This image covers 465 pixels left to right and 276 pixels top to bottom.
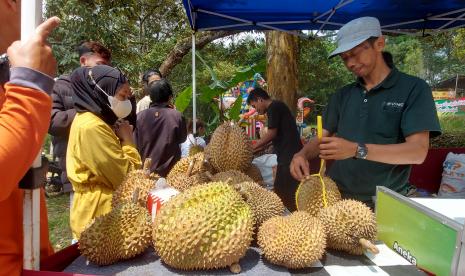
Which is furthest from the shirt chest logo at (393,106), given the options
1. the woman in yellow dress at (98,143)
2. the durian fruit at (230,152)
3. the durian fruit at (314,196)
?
the woman in yellow dress at (98,143)

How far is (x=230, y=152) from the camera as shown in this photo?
1.95 metres

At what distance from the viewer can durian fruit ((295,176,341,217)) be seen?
150cm

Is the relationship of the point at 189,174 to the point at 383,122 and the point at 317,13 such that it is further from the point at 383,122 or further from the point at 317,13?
the point at 317,13

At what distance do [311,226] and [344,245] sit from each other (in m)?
0.17

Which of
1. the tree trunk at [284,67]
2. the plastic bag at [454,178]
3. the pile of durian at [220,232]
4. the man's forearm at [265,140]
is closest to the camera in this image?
the pile of durian at [220,232]

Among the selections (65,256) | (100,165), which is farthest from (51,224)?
(65,256)

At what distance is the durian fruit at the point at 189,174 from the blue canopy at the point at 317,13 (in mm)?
2229

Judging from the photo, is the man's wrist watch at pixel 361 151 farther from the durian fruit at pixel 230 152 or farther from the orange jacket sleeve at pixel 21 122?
the orange jacket sleeve at pixel 21 122

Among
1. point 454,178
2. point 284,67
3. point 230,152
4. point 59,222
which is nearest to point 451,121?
point 284,67

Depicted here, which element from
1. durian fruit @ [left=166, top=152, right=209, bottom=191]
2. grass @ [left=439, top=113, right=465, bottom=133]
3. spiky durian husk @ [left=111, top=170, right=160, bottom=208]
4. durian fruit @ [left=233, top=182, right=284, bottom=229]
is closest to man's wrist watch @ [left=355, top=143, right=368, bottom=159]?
durian fruit @ [left=233, top=182, right=284, bottom=229]

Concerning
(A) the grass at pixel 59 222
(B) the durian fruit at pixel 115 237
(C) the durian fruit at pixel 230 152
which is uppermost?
(C) the durian fruit at pixel 230 152

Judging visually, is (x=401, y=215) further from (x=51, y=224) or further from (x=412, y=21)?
(x=51, y=224)

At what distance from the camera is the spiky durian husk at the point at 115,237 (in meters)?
1.17

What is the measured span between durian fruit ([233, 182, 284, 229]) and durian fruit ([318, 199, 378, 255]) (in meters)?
0.21
